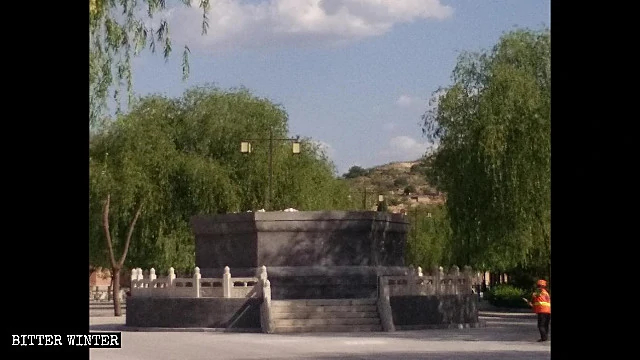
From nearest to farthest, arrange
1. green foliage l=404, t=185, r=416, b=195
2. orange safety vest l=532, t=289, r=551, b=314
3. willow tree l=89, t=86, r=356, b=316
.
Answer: orange safety vest l=532, t=289, r=551, b=314, willow tree l=89, t=86, r=356, b=316, green foliage l=404, t=185, r=416, b=195

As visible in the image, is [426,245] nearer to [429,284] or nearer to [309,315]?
[429,284]

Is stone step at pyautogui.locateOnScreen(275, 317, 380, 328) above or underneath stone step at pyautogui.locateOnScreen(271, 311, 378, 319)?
underneath

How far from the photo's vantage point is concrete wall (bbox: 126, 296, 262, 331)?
107 ft

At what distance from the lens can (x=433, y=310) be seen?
34438 millimetres

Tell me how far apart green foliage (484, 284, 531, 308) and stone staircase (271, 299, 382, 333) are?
1011 inches

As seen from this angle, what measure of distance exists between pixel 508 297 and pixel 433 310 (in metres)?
25.1

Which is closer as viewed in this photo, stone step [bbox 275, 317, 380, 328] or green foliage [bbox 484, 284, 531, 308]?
stone step [bbox 275, 317, 380, 328]

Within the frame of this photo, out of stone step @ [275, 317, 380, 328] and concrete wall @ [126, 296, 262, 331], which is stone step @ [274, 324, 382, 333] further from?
concrete wall @ [126, 296, 262, 331]

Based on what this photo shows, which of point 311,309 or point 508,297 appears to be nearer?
point 311,309

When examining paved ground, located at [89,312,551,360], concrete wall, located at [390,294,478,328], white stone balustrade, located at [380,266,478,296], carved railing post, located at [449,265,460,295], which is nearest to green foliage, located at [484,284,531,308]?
white stone balustrade, located at [380,266,478,296]

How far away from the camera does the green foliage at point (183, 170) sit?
48.1m

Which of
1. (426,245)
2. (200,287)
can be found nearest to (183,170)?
(200,287)
